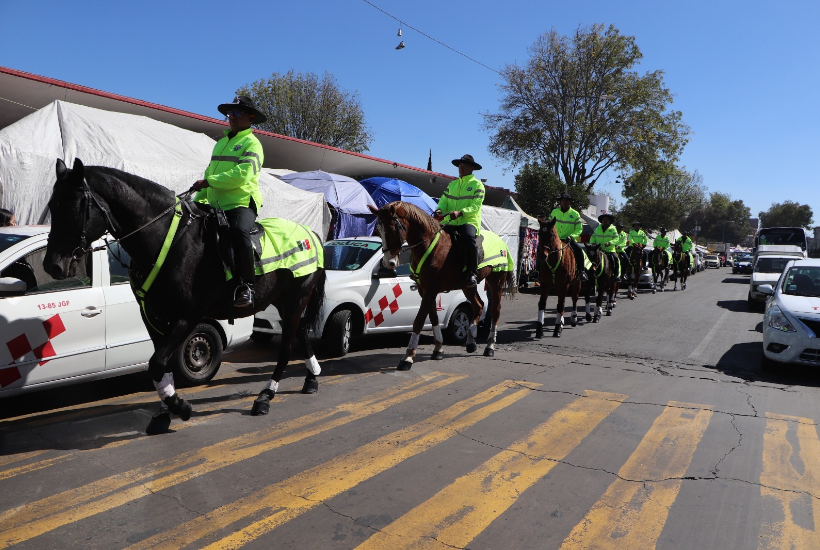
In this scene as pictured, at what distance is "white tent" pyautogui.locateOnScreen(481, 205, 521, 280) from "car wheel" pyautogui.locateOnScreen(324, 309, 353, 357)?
12173mm

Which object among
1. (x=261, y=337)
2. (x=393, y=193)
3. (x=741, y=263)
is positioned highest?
(x=393, y=193)

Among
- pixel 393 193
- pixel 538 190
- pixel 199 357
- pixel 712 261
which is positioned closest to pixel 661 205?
pixel 712 261

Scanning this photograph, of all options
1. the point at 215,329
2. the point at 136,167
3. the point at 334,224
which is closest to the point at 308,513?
the point at 215,329

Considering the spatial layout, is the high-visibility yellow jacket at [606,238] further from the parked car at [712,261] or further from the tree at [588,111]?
the parked car at [712,261]

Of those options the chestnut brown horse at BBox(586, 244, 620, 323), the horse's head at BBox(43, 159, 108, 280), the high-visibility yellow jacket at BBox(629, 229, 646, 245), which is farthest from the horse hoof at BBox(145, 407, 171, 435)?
the high-visibility yellow jacket at BBox(629, 229, 646, 245)

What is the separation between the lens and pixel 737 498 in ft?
13.6

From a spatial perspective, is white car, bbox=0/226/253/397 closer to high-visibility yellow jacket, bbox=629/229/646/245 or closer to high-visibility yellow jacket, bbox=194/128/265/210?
high-visibility yellow jacket, bbox=194/128/265/210

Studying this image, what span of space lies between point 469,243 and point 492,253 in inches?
34.7

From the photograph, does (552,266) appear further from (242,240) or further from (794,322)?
(242,240)

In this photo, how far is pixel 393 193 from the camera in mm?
18297

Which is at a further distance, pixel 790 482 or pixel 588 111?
pixel 588 111

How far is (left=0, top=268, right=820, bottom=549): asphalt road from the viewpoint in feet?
11.6

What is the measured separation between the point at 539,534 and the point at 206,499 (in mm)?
2120

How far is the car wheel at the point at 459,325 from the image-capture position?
1059 centimetres
